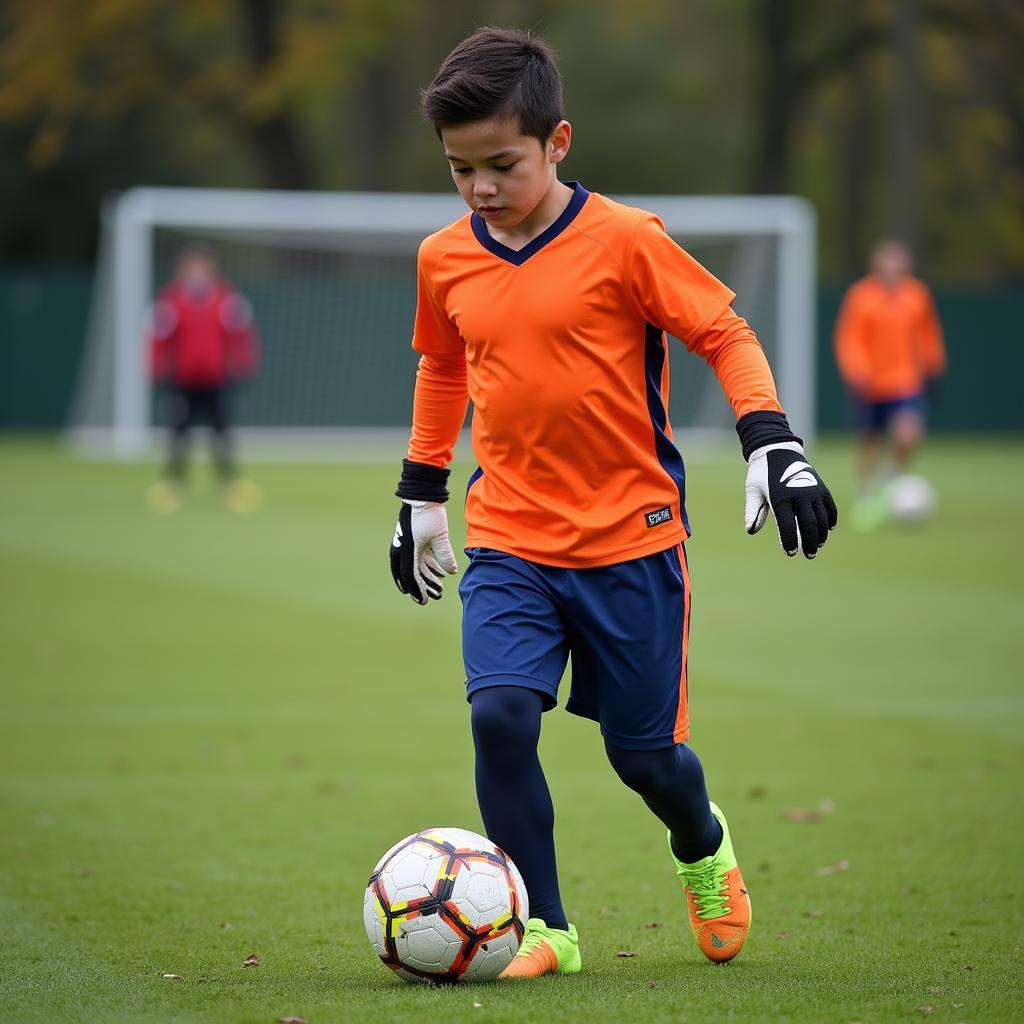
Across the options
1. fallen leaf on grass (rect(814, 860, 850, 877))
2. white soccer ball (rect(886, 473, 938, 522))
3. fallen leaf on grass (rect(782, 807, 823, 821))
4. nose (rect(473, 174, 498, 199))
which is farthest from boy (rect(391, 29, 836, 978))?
white soccer ball (rect(886, 473, 938, 522))

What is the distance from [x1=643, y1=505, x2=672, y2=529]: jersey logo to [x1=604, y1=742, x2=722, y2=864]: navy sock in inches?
20.6

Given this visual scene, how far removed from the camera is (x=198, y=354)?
59.2ft

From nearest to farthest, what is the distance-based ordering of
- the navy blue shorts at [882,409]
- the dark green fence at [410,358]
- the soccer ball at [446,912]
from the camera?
the soccer ball at [446,912] < the navy blue shorts at [882,409] < the dark green fence at [410,358]

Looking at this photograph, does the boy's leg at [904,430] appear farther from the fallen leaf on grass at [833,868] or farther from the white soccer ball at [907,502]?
the fallen leaf on grass at [833,868]

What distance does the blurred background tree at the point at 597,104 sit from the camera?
107ft

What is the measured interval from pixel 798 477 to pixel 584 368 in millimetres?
593

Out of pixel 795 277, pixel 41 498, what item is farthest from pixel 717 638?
pixel 795 277

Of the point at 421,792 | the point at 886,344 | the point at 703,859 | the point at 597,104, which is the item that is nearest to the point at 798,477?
the point at 703,859

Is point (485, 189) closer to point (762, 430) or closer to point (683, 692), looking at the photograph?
point (762, 430)

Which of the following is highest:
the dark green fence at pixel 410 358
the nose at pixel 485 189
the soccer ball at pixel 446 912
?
the nose at pixel 485 189

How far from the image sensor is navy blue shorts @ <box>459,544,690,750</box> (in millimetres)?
4211

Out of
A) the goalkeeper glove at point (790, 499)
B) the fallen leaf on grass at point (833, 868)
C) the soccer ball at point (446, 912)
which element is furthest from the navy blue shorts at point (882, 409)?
the soccer ball at point (446, 912)

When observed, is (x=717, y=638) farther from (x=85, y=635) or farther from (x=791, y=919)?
(x=791, y=919)

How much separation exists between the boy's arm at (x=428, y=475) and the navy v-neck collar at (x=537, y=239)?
0.33 meters
